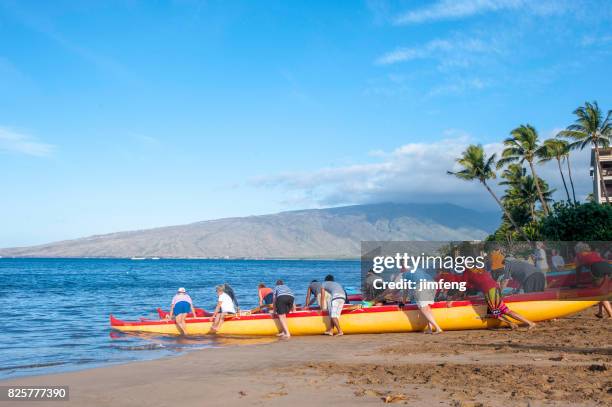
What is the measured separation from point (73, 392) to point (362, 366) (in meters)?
4.22

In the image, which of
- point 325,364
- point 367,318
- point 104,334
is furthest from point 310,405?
point 104,334

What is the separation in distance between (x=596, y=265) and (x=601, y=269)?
0.14 meters

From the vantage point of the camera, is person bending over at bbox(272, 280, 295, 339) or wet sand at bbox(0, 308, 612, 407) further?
person bending over at bbox(272, 280, 295, 339)

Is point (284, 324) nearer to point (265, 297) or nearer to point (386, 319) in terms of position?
point (265, 297)

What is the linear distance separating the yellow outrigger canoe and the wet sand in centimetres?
114

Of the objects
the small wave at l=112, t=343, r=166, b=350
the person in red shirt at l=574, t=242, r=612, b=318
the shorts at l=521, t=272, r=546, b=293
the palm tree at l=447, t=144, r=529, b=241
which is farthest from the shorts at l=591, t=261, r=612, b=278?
the palm tree at l=447, t=144, r=529, b=241

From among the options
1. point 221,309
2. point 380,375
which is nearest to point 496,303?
point 380,375

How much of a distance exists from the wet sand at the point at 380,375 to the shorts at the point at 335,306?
5.57ft

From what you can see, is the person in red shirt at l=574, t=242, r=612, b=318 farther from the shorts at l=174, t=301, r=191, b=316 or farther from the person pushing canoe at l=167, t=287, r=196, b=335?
the shorts at l=174, t=301, r=191, b=316

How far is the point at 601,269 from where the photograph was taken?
1310 centimetres

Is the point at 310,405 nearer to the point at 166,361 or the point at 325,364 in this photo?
the point at 325,364

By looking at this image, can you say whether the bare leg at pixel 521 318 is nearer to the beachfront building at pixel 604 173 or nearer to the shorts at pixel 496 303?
the shorts at pixel 496 303

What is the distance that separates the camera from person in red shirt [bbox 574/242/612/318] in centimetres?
1309

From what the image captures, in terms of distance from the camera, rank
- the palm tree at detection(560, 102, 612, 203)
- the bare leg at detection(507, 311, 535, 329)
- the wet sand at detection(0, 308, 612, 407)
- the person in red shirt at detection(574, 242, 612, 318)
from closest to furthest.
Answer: the wet sand at detection(0, 308, 612, 407) → the bare leg at detection(507, 311, 535, 329) → the person in red shirt at detection(574, 242, 612, 318) → the palm tree at detection(560, 102, 612, 203)
